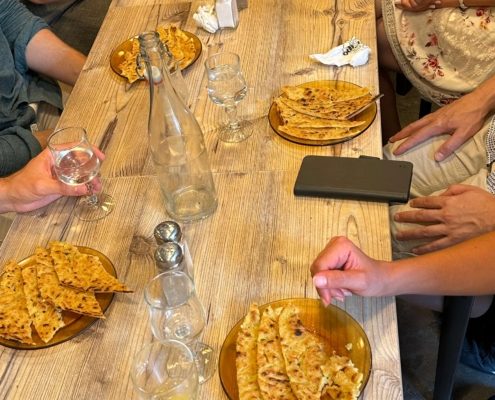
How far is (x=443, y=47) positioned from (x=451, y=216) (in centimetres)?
67

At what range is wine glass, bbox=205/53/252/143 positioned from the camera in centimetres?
130

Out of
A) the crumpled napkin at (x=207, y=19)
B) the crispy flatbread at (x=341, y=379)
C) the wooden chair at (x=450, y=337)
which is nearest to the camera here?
the crispy flatbread at (x=341, y=379)

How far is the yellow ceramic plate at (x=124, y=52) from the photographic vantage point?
1.54 metres

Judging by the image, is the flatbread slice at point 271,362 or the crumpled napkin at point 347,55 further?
the crumpled napkin at point 347,55

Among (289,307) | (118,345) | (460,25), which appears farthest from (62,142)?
(460,25)

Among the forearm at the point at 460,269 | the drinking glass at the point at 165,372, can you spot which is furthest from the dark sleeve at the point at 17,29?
the forearm at the point at 460,269

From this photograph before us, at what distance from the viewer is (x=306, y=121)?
125 cm

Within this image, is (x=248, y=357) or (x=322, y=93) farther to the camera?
(x=322, y=93)

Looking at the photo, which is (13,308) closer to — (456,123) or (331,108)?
(331,108)

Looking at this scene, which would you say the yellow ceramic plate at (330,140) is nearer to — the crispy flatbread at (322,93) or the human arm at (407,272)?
the crispy flatbread at (322,93)

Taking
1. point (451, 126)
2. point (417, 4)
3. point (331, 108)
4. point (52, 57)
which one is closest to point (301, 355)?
point (331, 108)

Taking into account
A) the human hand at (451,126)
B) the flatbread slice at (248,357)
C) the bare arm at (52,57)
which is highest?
the flatbread slice at (248,357)

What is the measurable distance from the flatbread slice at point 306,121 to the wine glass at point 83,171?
0.40 meters

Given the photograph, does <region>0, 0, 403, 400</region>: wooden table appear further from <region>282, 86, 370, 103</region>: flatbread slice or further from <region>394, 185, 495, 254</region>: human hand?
<region>394, 185, 495, 254</region>: human hand
